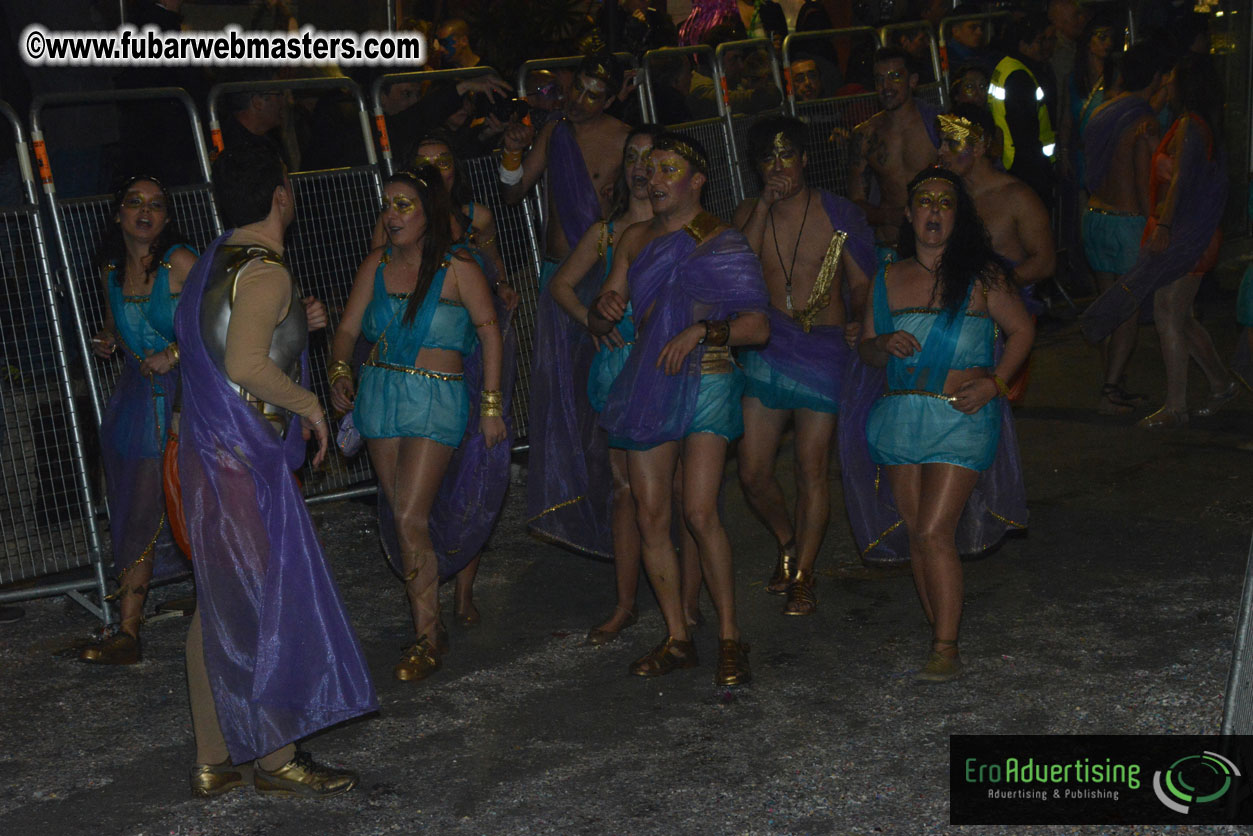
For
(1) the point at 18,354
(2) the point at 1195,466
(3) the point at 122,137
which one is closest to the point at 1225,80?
(2) the point at 1195,466

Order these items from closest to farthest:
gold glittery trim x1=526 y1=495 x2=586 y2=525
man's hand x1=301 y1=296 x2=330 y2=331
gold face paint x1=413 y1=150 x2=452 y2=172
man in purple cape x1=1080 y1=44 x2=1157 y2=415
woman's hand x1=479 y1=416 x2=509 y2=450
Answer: man's hand x1=301 y1=296 x2=330 y2=331 < woman's hand x1=479 y1=416 x2=509 y2=450 < gold face paint x1=413 y1=150 x2=452 y2=172 < gold glittery trim x1=526 y1=495 x2=586 y2=525 < man in purple cape x1=1080 y1=44 x2=1157 y2=415

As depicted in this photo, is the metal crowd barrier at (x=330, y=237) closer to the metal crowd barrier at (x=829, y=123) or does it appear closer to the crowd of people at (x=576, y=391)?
the crowd of people at (x=576, y=391)

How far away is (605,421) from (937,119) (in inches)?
85.7

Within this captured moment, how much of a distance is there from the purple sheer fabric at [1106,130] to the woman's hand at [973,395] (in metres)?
4.13

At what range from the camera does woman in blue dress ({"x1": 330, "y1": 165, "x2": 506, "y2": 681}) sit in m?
5.47

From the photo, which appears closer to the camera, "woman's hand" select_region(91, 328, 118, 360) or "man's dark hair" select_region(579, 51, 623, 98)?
"woman's hand" select_region(91, 328, 118, 360)

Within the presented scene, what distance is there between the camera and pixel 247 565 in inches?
174

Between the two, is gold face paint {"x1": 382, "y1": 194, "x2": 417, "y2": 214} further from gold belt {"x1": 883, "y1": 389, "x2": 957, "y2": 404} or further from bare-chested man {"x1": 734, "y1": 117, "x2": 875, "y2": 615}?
gold belt {"x1": 883, "y1": 389, "x2": 957, "y2": 404}

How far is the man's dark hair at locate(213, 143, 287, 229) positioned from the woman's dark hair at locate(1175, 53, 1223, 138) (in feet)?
19.0

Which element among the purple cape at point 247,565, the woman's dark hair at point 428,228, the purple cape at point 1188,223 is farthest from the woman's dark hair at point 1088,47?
the purple cape at point 247,565

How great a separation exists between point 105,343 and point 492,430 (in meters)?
1.72

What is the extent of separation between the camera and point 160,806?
4.57 m

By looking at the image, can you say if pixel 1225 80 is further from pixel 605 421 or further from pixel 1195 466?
pixel 605 421

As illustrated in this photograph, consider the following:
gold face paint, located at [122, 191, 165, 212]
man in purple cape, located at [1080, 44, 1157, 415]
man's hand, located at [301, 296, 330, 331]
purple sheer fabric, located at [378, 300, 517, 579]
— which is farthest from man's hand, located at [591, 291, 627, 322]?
man in purple cape, located at [1080, 44, 1157, 415]
